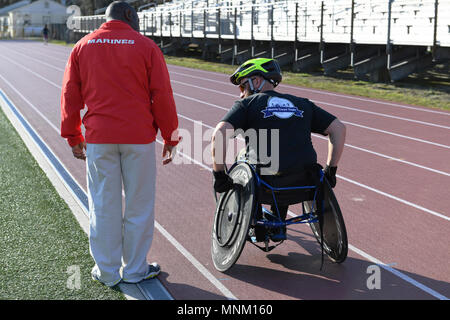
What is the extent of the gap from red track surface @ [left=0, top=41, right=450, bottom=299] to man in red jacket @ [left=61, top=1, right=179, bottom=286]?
519 millimetres

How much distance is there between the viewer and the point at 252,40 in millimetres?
28359

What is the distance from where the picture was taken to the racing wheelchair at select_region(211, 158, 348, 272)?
4.61 metres

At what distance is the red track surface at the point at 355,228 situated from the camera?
4.58 metres

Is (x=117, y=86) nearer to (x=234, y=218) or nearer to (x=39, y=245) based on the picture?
(x=234, y=218)

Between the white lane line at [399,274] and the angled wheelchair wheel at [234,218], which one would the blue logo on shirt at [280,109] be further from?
the white lane line at [399,274]

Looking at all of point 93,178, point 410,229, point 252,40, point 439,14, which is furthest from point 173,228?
point 252,40

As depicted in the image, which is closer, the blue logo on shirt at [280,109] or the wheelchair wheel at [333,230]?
the blue logo on shirt at [280,109]

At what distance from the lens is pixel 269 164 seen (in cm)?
474

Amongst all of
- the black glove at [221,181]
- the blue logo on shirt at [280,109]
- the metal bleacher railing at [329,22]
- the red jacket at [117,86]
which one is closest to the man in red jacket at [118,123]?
the red jacket at [117,86]

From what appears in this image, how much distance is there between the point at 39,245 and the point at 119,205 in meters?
1.25

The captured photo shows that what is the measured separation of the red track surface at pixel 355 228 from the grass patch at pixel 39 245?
1.91 ft

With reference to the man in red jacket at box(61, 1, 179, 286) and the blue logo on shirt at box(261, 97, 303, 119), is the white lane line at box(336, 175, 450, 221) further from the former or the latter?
the man in red jacket at box(61, 1, 179, 286)

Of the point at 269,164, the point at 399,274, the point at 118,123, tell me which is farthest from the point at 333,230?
the point at 118,123
